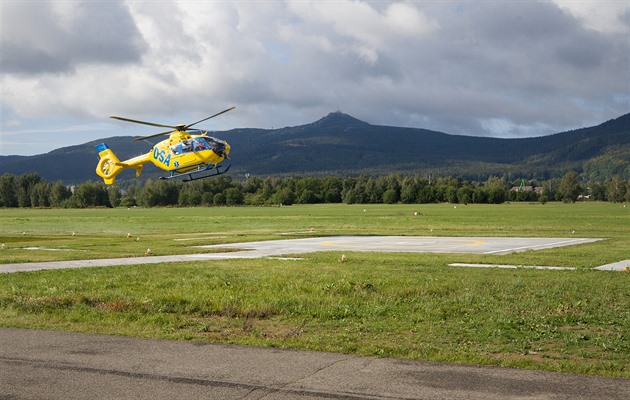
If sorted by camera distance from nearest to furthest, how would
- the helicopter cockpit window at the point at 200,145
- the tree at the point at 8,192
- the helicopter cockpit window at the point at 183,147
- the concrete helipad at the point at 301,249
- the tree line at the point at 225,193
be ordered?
the concrete helipad at the point at 301,249 < the helicopter cockpit window at the point at 200,145 < the helicopter cockpit window at the point at 183,147 < the tree line at the point at 225,193 < the tree at the point at 8,192

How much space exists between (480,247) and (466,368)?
27.7m

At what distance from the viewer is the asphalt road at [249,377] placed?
10180mm

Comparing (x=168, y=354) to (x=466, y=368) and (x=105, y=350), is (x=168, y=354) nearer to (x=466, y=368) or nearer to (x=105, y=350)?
(x=105, y=350)

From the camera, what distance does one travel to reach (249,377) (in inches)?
437

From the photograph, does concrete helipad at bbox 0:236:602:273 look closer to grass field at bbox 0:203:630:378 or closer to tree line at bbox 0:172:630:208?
grass field at bbox 0:203:630:378

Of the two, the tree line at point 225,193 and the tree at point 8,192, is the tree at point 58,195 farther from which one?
the tree at point 8,192

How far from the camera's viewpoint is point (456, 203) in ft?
612

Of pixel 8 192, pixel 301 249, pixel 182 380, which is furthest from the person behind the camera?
pixel 8 192

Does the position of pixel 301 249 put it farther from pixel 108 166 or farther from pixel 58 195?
pixel 58 195

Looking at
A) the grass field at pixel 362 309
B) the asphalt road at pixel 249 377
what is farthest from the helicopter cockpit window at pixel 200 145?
the asphalt road at pixel 249 377

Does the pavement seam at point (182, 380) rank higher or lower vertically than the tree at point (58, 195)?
lower

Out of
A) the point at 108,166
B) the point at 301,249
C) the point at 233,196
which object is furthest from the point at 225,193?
the point at 301,249

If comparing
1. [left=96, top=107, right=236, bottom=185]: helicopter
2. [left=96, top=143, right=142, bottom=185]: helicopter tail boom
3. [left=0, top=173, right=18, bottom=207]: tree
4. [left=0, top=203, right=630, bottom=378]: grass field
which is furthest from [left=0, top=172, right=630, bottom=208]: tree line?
[left=0, top=203, right=630, bottom=378]: grass field

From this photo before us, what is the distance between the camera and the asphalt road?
1018 cm
